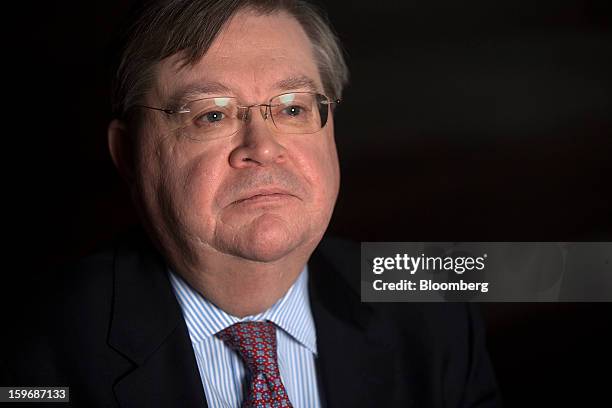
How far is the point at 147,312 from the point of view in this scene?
1.60 m

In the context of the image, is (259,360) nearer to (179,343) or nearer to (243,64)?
(179,343)

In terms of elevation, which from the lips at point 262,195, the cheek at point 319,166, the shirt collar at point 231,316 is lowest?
the shirt collar at point 231,316

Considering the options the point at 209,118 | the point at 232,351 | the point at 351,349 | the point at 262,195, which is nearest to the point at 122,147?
the point at 209,118

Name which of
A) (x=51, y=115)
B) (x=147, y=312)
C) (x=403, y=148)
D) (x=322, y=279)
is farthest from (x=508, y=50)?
(x=51, y=115)

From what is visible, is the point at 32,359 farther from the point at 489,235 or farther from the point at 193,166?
the point at 489,235

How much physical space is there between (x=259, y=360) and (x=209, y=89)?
58 centimetres

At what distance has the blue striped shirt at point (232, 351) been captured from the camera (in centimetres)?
159

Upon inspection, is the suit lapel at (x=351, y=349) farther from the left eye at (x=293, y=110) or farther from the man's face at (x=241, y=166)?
the left eye at (x=293, y=110)

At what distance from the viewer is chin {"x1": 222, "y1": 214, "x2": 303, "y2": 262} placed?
4.72ft

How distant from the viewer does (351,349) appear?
172 centimetres

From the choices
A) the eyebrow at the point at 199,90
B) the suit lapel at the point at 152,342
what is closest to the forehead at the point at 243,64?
the eyebrow at the point at 199,90

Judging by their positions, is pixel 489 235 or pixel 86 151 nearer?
pixel 489 235

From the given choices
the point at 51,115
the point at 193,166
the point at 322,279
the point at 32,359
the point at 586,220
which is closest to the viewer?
the point at 193,166

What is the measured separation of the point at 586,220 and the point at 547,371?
17.4 inches
